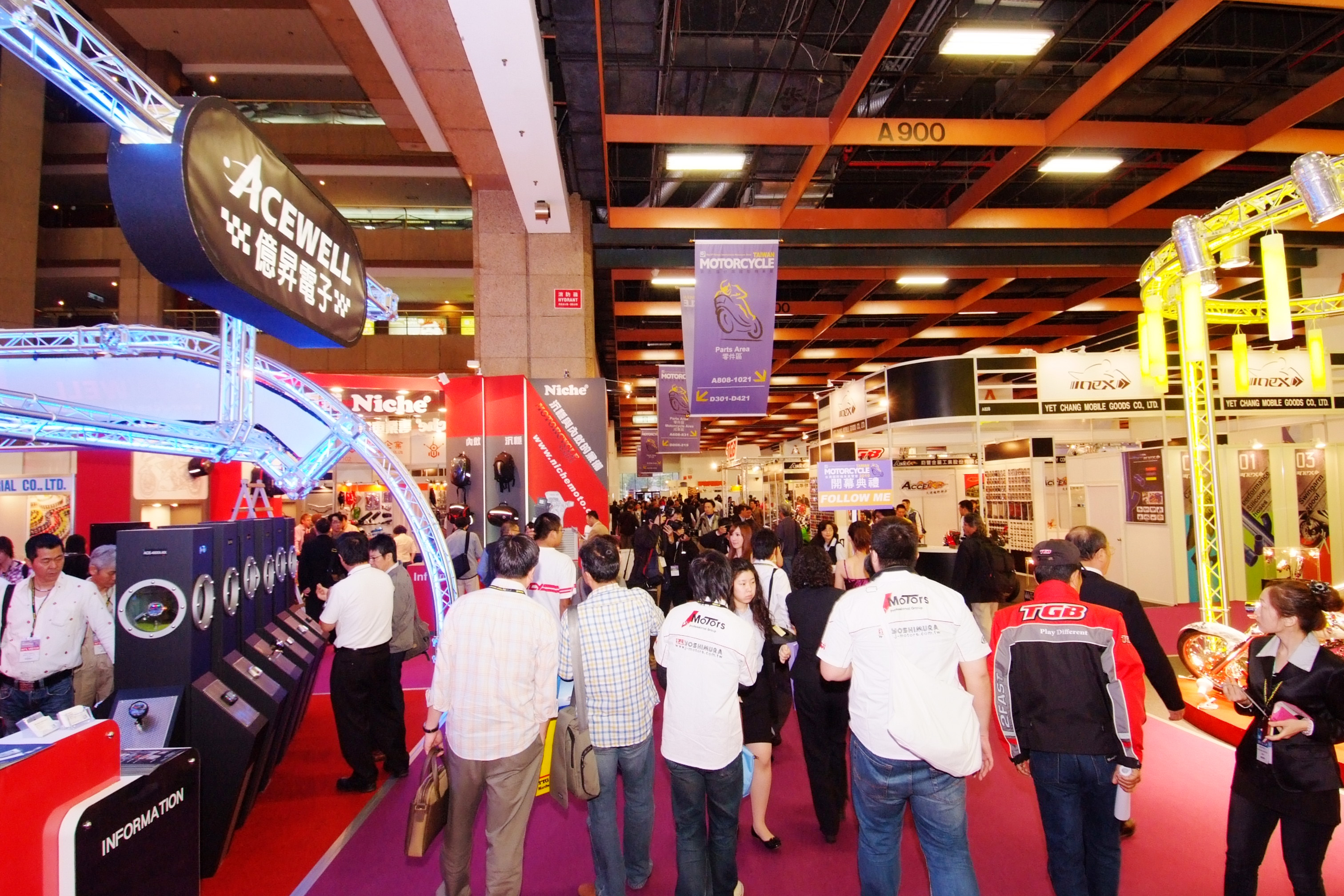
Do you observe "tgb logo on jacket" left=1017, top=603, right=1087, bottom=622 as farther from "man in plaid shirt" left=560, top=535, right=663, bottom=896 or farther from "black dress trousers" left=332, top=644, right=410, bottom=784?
"black dress trousers" left=332, top=644, right=410, bottom=784

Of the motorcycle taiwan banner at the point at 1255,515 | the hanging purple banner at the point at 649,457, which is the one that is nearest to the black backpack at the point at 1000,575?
the motorcycle taiwan banner at the point at 1255,515

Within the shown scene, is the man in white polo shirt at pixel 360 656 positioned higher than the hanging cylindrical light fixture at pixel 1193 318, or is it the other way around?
the hanging cylindrical light fixture at pixel 1193 318

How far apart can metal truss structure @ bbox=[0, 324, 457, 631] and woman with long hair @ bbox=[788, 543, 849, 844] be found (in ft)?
7.76

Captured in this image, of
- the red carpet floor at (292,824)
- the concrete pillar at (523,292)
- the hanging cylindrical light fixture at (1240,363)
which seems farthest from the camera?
the concrete pillar at (523,292)

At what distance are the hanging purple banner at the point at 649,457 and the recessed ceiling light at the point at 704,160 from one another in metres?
10.3

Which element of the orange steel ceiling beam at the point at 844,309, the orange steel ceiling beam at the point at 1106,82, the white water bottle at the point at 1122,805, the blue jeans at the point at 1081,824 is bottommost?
the white water bottle at the point at 1122,805

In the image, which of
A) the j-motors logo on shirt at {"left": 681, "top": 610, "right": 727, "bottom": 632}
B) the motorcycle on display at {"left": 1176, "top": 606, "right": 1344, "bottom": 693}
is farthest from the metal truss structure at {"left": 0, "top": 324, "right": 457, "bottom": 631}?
the motorcycle on display at {"left": 1176, "top": 606, "right": 1344, "bottom": 693}

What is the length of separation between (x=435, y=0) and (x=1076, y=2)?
543 centimetres

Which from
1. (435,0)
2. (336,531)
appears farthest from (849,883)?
(336,531)

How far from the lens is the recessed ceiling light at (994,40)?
19.0ft

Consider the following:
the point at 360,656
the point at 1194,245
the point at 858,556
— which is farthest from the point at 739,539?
the point at 1194,245

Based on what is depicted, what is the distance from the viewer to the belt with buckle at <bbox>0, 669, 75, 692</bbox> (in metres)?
3.74

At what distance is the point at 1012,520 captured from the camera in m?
12.4

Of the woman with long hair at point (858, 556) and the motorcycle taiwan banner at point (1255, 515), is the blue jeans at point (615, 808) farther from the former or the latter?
the motorcycle taiwan banner at point (1255, 515)
